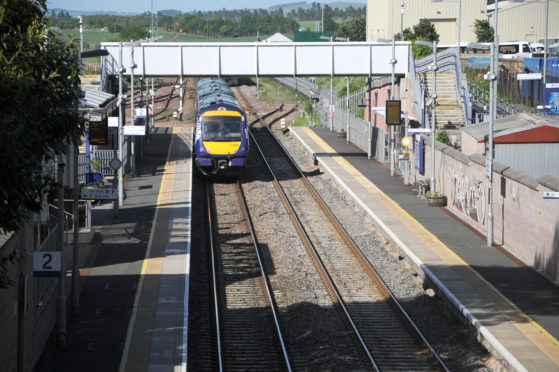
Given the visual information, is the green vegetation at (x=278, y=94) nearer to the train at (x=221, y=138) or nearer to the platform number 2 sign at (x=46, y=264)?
the train at (x=221, y=138)

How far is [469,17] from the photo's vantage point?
259 feet

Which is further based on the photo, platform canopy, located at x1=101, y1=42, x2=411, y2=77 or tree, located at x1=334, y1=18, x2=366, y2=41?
tree, located at x1=334, y1=18, x2=366, y2=41

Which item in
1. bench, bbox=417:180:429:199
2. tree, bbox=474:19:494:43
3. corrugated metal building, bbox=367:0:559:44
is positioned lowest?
bench, bbox=417:180:429:199

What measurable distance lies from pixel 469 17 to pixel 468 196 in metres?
56.6

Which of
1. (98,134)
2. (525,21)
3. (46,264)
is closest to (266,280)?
(98,134)

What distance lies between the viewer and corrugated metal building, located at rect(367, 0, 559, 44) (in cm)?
7575

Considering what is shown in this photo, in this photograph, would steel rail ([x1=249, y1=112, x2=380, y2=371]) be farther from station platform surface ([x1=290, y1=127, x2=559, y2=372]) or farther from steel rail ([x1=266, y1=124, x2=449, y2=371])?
station platform surface ([x1=290, y1=127, x2=559, y2=372])

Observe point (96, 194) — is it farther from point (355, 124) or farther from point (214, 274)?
point (355, 124)

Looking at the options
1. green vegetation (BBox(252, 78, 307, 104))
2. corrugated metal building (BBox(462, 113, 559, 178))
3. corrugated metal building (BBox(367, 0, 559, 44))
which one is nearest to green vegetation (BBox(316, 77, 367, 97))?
green vegetation (BBox(252, 78, 307, 104))

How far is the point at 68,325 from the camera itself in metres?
16.2

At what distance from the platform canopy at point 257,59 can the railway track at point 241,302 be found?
37.6ft

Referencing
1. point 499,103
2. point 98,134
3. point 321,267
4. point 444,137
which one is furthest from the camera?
point 499,103

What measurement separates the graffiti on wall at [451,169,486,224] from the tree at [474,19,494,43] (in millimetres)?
47623

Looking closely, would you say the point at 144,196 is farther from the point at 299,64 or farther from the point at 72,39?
the point at 72,39
